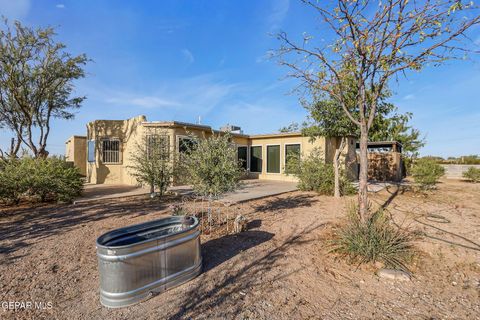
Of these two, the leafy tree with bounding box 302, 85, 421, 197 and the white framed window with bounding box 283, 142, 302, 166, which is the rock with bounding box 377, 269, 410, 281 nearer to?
the leafy tree with bounding box 302, 85, 421, 197

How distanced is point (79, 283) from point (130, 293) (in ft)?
3.54

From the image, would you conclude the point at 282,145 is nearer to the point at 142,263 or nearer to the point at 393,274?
the point at 393,274

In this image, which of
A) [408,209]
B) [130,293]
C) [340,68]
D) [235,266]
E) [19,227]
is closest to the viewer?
[130,293]

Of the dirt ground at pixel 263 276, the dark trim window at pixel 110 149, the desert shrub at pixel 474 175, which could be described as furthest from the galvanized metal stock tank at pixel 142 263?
the desert shrub at pixel 474 175

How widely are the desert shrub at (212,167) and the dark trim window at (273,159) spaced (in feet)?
32.2

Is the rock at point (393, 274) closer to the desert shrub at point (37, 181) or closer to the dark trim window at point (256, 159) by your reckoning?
the desert shrub at point (37, 181)

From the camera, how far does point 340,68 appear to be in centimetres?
467

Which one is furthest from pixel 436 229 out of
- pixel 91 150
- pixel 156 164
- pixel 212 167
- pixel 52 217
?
pixel 91 150

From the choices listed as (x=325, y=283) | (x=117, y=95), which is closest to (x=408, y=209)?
(x=325, y=283)

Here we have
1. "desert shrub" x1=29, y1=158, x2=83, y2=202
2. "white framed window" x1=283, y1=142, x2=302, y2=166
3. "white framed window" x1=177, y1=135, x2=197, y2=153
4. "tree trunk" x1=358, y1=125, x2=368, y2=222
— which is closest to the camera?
"tree trunk" x1=358, y1=125, x2=368, y2=222

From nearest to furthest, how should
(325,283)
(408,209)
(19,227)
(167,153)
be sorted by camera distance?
(325,283), (19,227), (408,209), (167,153)

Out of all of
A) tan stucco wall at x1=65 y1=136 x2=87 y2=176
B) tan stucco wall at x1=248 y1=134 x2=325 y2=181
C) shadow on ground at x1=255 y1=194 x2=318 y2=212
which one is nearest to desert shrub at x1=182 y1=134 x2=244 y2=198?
shadow on ground at x1=255 y1=194 x2=318 y2=212

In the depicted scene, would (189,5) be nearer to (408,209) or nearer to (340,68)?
(340,68)

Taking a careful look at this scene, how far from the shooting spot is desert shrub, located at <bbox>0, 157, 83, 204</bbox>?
23.0 ft
